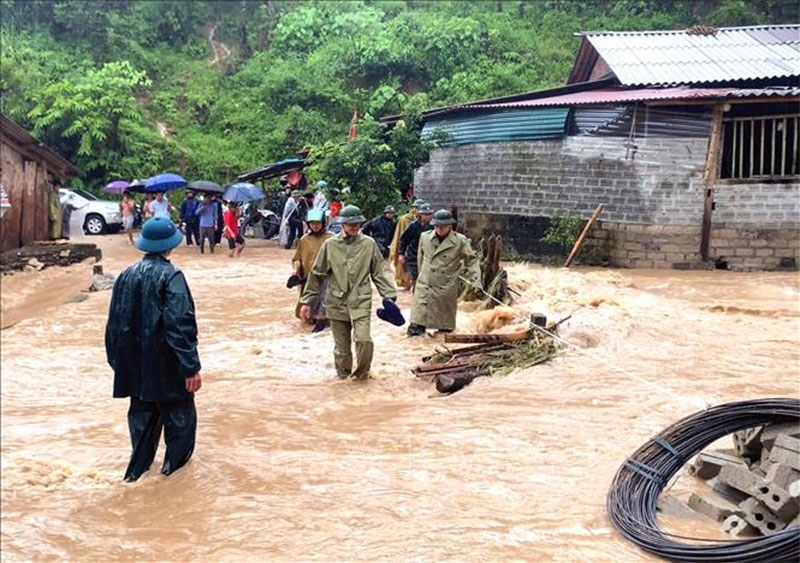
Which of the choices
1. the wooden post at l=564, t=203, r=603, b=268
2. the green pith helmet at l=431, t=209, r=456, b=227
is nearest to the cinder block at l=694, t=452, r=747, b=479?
the green pith helmet at l=431, t=209, r=456, b=227

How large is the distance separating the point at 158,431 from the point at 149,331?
751mm

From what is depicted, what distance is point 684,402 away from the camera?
6.06 m

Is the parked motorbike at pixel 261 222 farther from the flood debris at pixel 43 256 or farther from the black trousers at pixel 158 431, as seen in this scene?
the black trousers at pixel 158 431

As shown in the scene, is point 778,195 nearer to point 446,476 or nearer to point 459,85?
point 446,476

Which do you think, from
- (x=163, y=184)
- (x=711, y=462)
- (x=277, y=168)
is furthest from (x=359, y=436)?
(x=277, y=168)

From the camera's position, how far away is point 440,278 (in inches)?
322

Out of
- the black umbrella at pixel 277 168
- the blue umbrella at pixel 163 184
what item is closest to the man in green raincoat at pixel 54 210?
the blue umbrella at pixel 163 184

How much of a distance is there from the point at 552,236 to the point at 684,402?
8.23m

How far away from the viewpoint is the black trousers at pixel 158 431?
14.6 feet

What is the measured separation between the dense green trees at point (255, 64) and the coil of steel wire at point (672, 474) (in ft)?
47.7

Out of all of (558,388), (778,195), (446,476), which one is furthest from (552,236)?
(446,476)

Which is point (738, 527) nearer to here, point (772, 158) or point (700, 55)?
point (772, 158)

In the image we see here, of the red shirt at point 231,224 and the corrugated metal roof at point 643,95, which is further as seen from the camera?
the red shirt at point 231,224

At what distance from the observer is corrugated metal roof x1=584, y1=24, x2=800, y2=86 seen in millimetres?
13586
